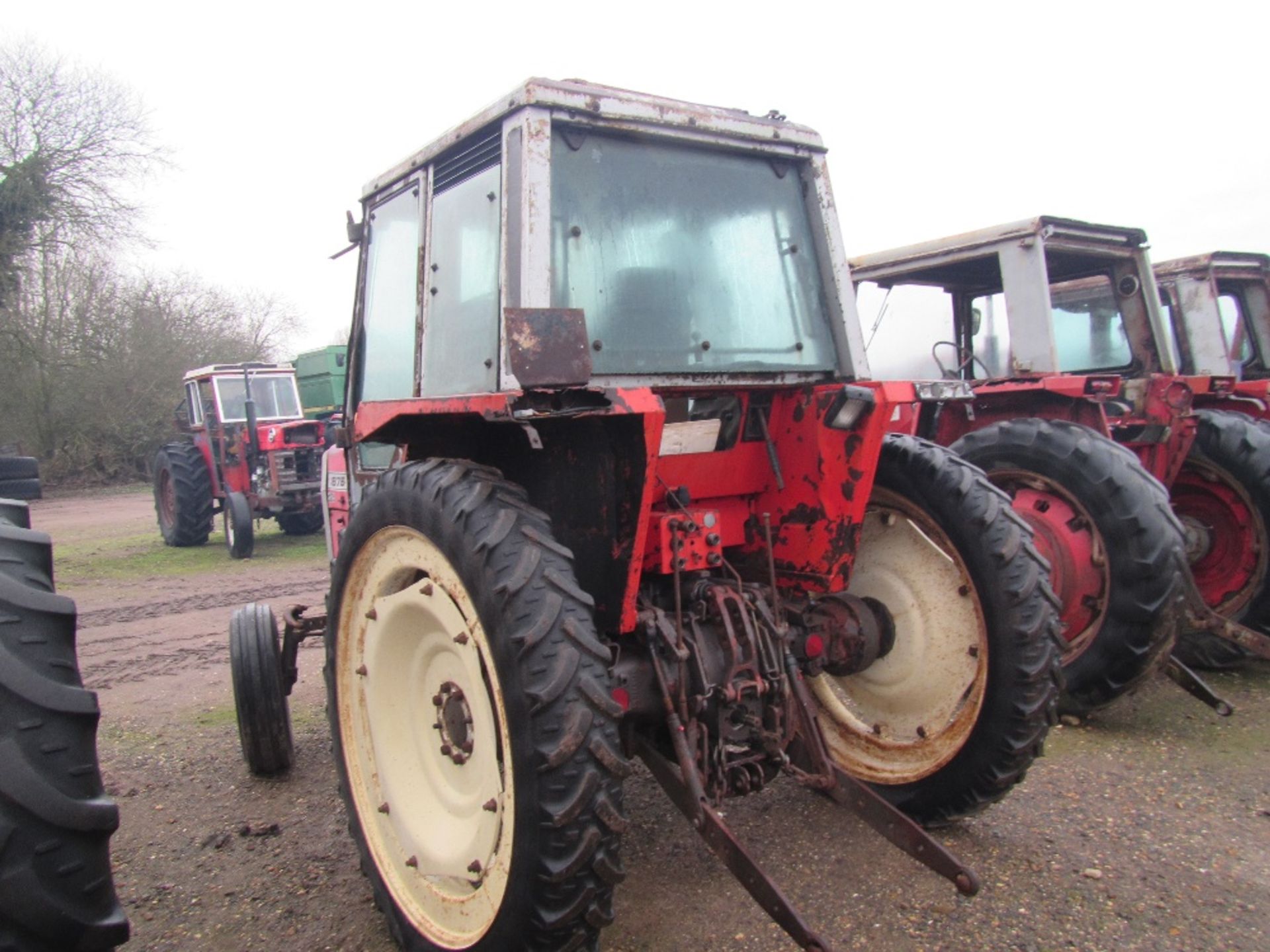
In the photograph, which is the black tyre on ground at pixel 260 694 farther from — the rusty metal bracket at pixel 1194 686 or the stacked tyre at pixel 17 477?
the rusty metal bracket at pixel 1194 686

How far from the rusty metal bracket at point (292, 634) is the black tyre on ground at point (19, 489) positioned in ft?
3.20

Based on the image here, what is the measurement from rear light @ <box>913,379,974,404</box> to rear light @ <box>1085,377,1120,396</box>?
191cm

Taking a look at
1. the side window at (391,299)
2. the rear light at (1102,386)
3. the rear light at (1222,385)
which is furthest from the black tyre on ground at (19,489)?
the rear light at (1222,385)

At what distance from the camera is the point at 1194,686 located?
12.9 feet

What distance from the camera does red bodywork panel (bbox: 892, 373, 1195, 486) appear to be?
4504 millimetres

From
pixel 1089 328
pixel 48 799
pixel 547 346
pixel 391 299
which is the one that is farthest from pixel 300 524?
pixel 48 799

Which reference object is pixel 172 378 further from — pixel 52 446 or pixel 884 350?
pixel 884 350

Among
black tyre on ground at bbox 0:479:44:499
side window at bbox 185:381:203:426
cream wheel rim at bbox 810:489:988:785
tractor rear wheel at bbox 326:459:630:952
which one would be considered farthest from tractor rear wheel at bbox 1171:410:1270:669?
side window at bbox 185:381:203:426

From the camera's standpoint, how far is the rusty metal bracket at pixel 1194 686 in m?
3.82

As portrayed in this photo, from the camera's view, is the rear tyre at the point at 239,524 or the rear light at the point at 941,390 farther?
the rear tyre at the point at 239,524

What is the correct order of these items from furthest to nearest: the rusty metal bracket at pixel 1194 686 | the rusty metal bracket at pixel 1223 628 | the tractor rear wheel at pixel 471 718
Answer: the rusty metal bracket at pixel 1223 628 < the rusty metal bracket at pixel 1194 686 < the tractor rear wheel at pixel 471 718

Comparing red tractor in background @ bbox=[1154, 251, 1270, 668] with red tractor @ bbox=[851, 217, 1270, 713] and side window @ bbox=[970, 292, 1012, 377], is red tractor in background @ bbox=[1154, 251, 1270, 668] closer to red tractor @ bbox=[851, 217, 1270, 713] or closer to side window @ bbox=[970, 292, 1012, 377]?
red tractor @ bbox=[851, 217, 1270, 713]

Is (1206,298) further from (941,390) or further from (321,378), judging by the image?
(321,378)

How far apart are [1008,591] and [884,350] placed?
10.3ft
